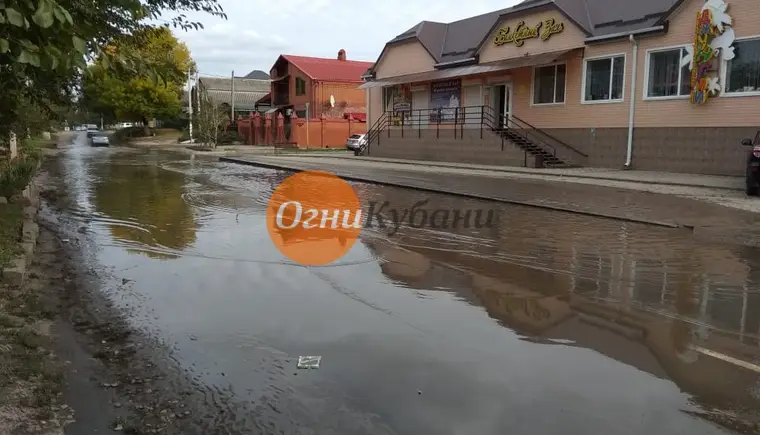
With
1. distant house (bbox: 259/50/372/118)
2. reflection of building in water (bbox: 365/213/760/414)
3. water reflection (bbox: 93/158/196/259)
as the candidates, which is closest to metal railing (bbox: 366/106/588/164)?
water reflection (bbox: 93/158/196/259)

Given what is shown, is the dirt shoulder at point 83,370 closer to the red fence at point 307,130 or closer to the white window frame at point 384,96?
the white window frame at point 384,96

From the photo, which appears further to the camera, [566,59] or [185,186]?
[566,59]

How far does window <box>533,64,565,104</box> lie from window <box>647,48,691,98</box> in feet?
13.6

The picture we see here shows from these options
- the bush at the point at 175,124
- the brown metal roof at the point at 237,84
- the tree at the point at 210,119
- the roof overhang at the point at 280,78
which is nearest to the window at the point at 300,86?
the roof overhang at the point at 280,78

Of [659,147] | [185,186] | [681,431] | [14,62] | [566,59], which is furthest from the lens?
[566,59]

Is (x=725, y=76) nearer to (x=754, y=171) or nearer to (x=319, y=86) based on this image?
(x=754, y=171)

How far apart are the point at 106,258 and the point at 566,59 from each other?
2158cm

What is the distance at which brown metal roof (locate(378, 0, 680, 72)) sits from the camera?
23344mm

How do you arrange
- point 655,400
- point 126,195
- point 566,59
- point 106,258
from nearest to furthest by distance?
point 655,400 < point 106,258 < point 126,195 < point 566,59

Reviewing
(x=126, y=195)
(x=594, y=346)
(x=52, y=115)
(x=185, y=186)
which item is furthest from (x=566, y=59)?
(x=594, y=346)

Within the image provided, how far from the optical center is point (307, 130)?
49.8 meters

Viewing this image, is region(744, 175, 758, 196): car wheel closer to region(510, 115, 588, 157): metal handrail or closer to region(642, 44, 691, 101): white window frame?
region(642, 44, 691, 101): white window frame

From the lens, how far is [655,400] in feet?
13.9

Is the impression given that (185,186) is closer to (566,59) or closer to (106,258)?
(106,258)
